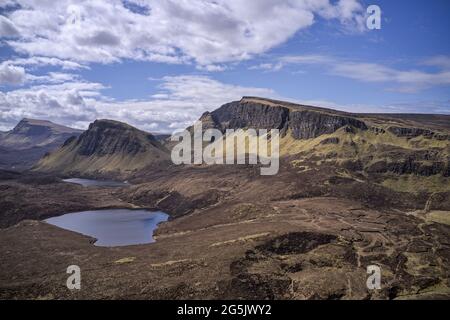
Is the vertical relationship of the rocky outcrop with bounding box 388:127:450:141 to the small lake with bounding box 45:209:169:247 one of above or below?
above

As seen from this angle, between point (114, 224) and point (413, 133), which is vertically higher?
point (413, 133)

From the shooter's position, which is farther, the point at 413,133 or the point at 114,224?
the point at 413,133

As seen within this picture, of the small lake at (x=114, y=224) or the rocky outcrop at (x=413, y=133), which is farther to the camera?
the rocky outcrop at (x=413, y=133)

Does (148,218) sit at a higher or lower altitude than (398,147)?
lower

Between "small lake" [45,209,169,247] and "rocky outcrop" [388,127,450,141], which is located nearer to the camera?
"small lake" [45,209,169,247]

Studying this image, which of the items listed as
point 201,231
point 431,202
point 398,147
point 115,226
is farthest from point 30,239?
point 398,147

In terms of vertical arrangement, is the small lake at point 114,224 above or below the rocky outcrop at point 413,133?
below
